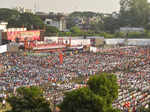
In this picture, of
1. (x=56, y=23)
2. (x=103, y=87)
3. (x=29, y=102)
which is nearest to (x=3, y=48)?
(x=103, y=87)

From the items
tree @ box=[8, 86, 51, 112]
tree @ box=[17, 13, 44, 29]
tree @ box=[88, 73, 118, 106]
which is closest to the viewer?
tree @ box=[8, 86, 51, 112]

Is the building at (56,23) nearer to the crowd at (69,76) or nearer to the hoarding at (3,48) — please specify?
the hoarding at (3,48)

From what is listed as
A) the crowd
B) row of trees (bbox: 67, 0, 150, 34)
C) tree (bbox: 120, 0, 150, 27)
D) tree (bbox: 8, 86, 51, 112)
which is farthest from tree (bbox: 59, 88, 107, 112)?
tree (bbox: 120, 0, 150, 27)

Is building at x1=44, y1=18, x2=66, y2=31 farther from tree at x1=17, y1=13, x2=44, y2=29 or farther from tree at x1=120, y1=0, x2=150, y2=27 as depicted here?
tree at x1=120, y1=0, x2=150, y2=27

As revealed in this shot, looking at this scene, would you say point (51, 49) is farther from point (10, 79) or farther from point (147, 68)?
point (10, 79)

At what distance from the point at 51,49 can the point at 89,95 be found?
3175 centimetres

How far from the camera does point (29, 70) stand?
25344mm

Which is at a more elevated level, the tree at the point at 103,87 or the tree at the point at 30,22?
the tree at the point at 30,22

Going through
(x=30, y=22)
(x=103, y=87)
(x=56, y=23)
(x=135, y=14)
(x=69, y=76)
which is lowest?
(x=69, y=76)

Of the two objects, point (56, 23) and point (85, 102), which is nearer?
point (85, 102)

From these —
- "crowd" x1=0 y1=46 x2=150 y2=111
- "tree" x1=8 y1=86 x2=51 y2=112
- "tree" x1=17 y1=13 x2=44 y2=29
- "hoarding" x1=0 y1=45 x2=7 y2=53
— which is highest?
"tree" x1=17 y1=13 x2=44 y2=29

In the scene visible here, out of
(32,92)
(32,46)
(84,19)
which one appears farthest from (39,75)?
(84,19)

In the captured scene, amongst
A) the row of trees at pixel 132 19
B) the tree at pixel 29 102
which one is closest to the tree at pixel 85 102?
the tree at pixel 29 102

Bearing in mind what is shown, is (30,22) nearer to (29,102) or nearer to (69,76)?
(69,76)
